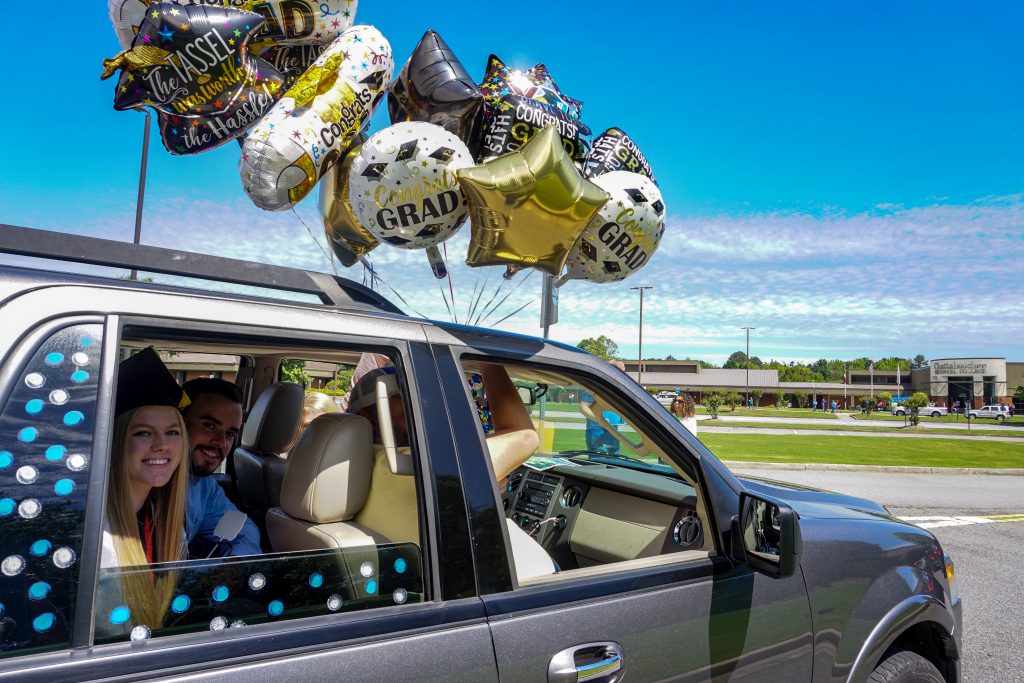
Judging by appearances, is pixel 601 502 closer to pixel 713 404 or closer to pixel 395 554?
pixel 395 554

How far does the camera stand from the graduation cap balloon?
271cm

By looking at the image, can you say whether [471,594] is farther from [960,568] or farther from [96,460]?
[960,568]

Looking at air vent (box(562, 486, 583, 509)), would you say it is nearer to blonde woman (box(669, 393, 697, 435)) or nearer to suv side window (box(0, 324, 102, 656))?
suv side window (box(0, 324, 102, 656))

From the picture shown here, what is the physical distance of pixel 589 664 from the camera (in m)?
1.64

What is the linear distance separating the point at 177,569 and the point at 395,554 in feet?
1.53

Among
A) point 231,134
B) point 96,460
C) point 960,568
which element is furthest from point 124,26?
point 960,568

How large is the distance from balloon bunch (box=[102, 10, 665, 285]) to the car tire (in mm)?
1793

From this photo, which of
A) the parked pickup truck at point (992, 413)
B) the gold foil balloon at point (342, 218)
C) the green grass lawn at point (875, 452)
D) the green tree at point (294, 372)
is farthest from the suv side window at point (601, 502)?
the parked pickup truck at point (992, 413)

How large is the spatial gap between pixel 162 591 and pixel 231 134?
191cm

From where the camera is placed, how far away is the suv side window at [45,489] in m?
1.09

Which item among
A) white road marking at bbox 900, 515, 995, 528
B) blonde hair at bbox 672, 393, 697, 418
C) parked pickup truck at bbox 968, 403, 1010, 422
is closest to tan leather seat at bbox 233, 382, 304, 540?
white road marking at bbox 900, 515, 995, 528

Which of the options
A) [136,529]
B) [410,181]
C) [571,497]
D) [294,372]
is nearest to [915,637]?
[571,497]

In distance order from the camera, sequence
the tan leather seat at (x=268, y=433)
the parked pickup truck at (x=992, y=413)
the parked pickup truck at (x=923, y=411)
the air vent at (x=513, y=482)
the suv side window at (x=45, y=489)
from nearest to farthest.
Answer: the suv side window at (x=45, y=489) < the tan leather seat at (x=268, y=433) < the air vent at (x=513, y=482) < the parked pickup truck at (x=992, y=413) < the parked pickup truck at (x=923, y=411)

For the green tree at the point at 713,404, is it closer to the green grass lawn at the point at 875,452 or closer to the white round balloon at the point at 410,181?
the green grass lawn at the point at 875,452
